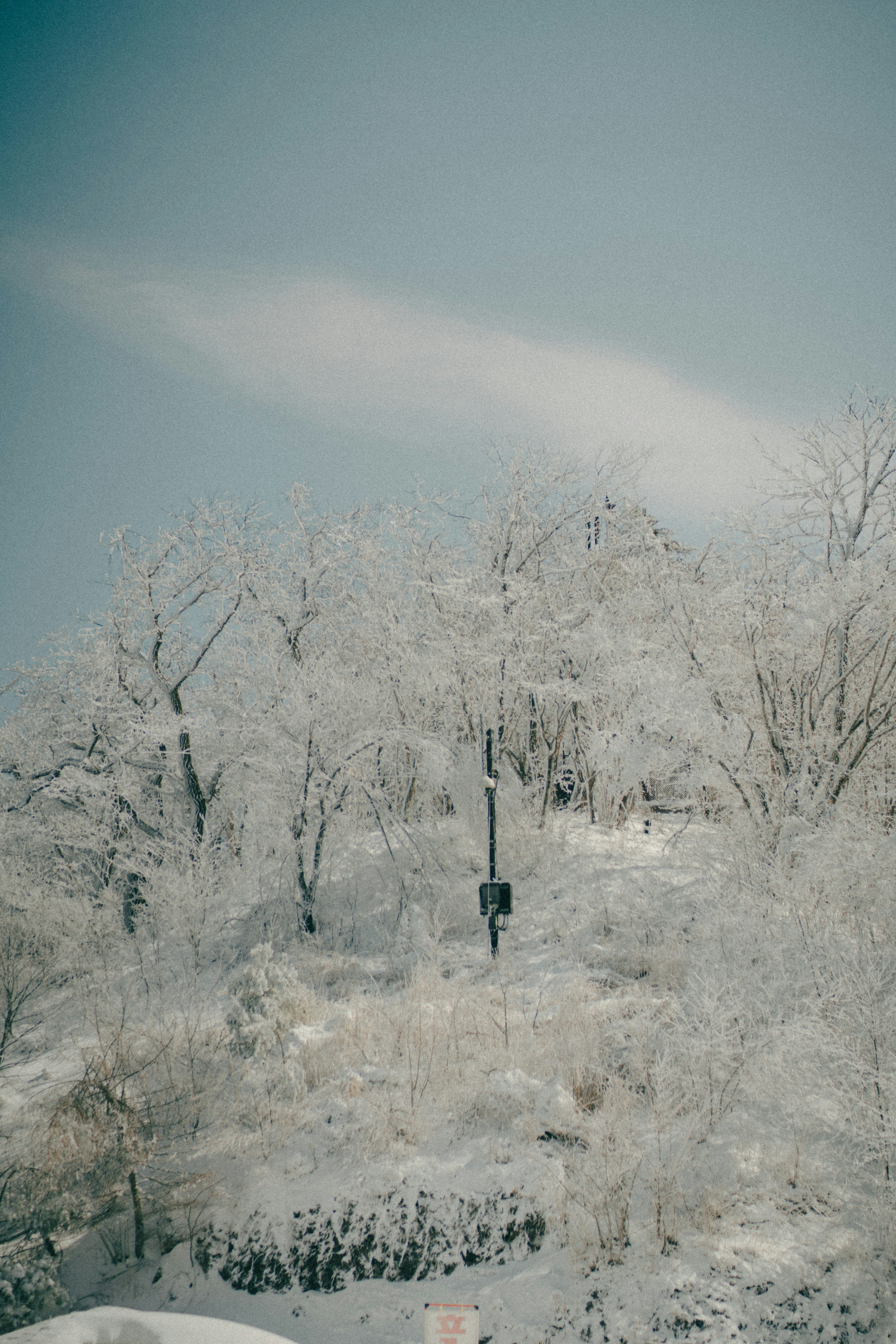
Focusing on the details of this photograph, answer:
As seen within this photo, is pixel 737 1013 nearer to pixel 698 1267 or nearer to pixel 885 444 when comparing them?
pixel 698 1267

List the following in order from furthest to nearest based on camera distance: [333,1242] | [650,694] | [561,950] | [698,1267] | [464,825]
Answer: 1. [464,825]
2. [650,694]
3. [561,950]
4. [333,1242]
5. [698,1267]

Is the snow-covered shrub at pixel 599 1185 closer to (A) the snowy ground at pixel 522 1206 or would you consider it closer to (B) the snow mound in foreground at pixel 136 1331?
(A) the snowy ground at pixel 522 1206

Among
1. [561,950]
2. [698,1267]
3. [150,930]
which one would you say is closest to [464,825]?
[561,950]

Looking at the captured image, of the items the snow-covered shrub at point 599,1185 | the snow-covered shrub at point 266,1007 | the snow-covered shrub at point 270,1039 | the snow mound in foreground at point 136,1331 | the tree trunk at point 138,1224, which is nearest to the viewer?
the snow mound in foreground at point 136,1331

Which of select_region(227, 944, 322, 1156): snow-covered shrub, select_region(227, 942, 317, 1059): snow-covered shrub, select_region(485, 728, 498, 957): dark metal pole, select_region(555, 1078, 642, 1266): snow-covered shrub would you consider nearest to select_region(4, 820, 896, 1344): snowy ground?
select_region(555, 1078, 642, 1266): snow-covered shrub

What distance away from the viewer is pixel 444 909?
40.2 ft

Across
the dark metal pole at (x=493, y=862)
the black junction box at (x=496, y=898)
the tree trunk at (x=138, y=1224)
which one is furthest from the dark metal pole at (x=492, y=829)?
the tree trunk at (x=138, y=1224)

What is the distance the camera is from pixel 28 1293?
4922 millimetres

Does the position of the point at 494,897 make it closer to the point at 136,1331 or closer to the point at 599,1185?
the point at 599,1185

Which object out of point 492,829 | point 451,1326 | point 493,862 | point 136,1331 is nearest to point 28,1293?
point 136,1331

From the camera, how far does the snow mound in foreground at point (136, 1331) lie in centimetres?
321

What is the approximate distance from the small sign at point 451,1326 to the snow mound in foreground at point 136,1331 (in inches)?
29.7

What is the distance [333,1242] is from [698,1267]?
2.88 metres

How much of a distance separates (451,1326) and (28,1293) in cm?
399
